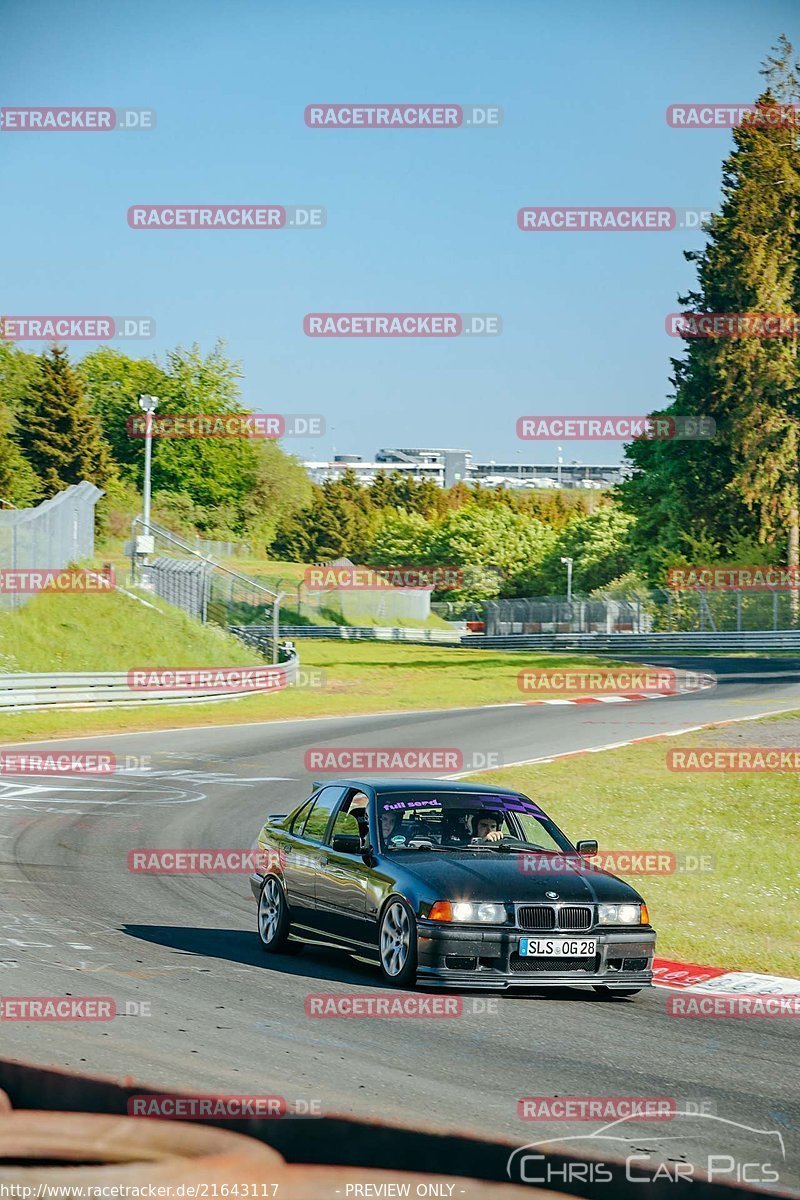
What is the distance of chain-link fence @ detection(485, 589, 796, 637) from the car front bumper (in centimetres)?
5514

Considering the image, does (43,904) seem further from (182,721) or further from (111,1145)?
(182,721)

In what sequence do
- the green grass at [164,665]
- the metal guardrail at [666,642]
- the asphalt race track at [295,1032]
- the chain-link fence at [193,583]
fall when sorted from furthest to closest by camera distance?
the metal guardrail at [666,642] → the chain-link fence at [193,583] → the green grass at [164,665] → the asphalt race track at [295,1032]

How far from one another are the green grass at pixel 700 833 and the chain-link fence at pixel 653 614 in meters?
34.0

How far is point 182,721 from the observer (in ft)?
113

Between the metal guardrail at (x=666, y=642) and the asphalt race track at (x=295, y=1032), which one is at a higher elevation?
the metal guardrail at (x=666, y=642)

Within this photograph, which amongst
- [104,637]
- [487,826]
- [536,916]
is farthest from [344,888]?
[104,637]

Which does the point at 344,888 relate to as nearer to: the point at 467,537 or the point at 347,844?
the point at 347,844

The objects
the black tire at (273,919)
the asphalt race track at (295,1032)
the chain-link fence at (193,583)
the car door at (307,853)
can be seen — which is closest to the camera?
the asphalt race track at (295,1032)

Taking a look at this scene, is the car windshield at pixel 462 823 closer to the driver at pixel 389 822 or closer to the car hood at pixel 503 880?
the driver at pixel 389 822

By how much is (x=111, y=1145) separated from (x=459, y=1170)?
122 centimetres

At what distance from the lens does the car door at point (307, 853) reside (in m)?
11.2

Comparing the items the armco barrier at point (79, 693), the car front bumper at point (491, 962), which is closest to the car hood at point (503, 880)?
the car front bumper at point (491, 962)

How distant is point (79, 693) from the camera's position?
114 ft

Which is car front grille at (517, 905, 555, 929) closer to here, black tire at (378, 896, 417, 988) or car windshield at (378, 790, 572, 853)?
black tire at (378, 896, 417, 988)
